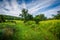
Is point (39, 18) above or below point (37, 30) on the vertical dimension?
above

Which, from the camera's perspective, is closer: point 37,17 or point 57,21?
point 57,21

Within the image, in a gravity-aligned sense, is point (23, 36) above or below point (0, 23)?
below

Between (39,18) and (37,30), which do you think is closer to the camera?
(37,30)

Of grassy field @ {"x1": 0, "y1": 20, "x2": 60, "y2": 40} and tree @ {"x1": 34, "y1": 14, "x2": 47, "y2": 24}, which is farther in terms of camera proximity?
tree @ {"x1": 34, "y1": 14, "x2": 47, "y2": 24}

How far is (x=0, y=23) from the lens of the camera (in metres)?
5.84

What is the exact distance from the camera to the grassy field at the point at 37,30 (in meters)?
5.46

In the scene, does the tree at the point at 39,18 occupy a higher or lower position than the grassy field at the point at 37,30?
higher

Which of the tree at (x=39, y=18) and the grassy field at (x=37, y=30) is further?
the tree at (x=39, y=18)

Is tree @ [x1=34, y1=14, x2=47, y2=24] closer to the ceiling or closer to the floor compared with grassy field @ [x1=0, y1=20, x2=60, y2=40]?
closer to the ceiling

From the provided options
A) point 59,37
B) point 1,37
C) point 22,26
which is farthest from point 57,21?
point 1,37

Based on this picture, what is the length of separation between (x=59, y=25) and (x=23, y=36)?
1.62 m

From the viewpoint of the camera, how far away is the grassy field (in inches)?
215

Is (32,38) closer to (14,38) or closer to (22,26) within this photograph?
(14,38)

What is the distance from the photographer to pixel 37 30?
617 cm
